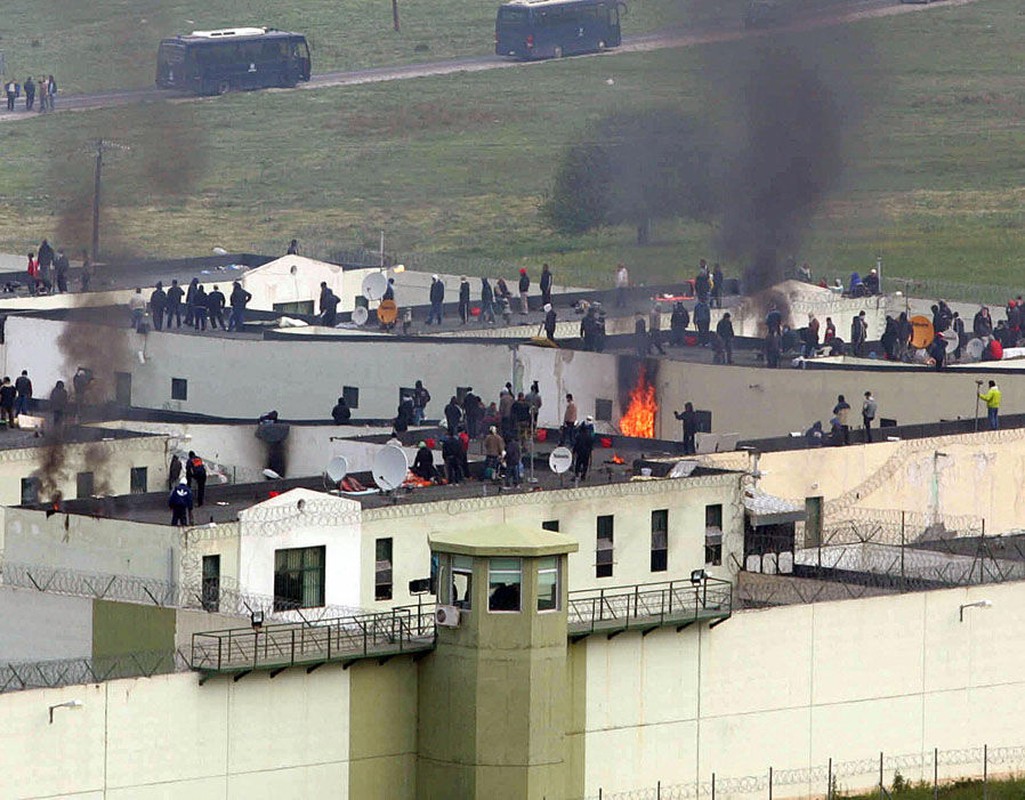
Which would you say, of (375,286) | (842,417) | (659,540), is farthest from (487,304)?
(659,540)

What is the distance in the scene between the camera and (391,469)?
75250 millimetres

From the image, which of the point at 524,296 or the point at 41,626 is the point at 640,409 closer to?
the point at 524,296

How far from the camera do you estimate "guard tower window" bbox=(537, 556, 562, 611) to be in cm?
6581

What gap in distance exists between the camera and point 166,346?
10531 cm

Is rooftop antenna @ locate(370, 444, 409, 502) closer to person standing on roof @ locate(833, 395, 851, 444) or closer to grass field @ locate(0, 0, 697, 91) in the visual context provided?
person standing on roof @ locate(833, 395, 851, 444)

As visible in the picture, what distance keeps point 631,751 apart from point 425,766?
4314 millimetres

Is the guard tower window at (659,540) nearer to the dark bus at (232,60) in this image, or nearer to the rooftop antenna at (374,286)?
the rooftop antenna at (374,286)

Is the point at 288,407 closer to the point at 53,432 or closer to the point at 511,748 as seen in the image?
the point at 53,432

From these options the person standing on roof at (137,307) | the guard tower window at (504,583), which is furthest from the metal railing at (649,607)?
the person standing on roof at (137,307)

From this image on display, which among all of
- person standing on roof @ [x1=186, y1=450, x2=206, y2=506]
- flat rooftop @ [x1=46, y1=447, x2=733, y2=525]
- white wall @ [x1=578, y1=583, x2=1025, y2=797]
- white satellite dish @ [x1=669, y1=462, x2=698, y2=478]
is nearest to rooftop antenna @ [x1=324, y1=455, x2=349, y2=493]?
flat rooftop @ [x1=46, y1=447, x2=733, y2=525]

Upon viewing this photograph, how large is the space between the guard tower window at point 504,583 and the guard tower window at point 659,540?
12247 millimetres

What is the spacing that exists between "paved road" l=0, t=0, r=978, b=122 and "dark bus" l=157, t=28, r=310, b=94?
1662mm

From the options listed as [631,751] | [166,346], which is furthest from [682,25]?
[631,751]

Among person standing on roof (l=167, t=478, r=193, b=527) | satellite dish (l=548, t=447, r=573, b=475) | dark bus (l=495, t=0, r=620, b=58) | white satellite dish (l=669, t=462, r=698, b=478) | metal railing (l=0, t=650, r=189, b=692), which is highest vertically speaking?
dark bus (l=495, t=0, r=620, b=58)
